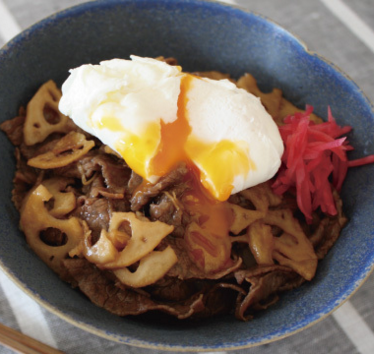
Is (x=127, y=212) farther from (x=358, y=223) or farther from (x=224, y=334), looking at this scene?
(x=358, y=223)

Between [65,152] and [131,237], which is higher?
[65,152]

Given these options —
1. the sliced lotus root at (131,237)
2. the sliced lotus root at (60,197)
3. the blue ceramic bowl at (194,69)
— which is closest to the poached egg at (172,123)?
the sliced lotus root at (131,237)

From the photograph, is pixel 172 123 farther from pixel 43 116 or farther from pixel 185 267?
pixel 43 116

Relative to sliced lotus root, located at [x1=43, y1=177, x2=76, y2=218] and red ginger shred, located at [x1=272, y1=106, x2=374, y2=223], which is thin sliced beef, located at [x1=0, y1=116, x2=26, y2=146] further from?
red ginger shred, located at [x1=272, y1=106, x2=374, y2=223]

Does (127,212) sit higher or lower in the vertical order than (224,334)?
higher

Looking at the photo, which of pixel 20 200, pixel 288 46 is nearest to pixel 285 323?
pixel 20 200

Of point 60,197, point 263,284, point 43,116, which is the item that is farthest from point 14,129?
point 263,284

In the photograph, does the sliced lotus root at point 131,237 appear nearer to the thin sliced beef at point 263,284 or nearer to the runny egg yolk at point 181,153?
the runny egg yolk at point 181,153
